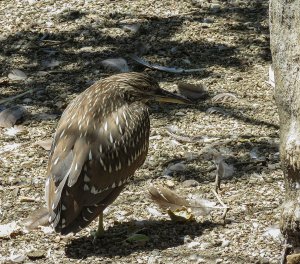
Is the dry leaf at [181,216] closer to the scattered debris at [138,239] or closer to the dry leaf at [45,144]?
the scattered debris at [138,239]

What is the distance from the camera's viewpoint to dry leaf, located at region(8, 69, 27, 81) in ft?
33.5

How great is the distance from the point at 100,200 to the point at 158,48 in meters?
3.75

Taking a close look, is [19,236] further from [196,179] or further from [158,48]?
[158,48]

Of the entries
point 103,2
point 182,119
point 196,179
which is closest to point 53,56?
point 103,2

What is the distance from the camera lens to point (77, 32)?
1105 cm

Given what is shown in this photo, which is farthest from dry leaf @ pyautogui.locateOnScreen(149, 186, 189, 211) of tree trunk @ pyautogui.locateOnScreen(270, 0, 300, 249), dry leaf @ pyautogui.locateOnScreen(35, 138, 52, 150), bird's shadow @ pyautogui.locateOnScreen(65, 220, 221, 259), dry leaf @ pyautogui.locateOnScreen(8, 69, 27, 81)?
dry leaf @ pyautogui.locateOnScreen(8, 69, 27, 81)

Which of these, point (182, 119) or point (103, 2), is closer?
point (182, 119)

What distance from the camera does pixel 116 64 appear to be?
10242 mm

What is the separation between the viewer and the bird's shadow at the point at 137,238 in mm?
7324

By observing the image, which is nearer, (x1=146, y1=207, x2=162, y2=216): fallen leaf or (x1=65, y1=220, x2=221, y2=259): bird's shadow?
(x1=65, y1=220, x2=221, y2=259): bird's shadow

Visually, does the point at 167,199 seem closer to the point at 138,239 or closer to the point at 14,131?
the point at 138,239

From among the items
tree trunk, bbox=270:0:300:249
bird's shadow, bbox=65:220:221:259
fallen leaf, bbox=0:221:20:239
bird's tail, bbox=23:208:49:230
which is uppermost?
tree trunk, bbox=270:0:300:249

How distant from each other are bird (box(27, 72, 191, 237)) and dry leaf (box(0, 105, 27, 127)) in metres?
1.54

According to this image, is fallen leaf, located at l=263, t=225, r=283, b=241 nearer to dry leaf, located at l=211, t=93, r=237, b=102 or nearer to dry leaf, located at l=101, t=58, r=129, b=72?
dry leaf, located at l=211, t=93, r=237, b=102
